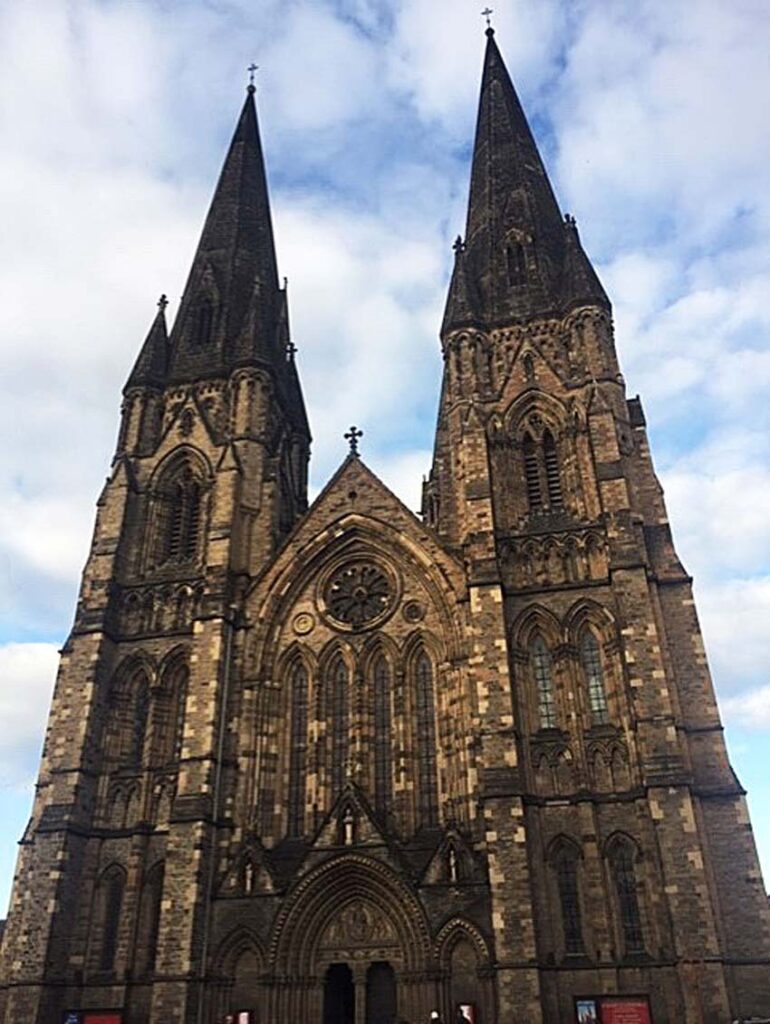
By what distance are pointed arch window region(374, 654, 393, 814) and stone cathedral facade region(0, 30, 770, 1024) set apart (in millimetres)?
58

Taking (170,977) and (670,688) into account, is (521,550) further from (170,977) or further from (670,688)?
(170,977)

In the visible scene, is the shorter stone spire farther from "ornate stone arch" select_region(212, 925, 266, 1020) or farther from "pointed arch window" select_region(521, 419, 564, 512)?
"ornate stone arch" select_region(212, 925, 266, 1020)

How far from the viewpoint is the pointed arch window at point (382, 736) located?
77.6 feet

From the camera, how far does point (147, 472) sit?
30766 millimetres

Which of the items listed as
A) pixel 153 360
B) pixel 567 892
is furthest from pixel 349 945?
pixel 153 360

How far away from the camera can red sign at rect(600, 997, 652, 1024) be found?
18.8 metres

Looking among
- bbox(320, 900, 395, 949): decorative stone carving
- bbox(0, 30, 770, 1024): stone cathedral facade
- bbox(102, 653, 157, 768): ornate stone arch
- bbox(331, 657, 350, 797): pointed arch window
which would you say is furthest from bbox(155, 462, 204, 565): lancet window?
bbox(320, 900, 395, 949): decorative stone carving

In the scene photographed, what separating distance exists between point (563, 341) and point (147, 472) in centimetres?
1469

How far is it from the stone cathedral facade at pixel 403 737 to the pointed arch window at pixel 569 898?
0.17 ft

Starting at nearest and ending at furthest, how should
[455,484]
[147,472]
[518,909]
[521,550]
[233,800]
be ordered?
[518,909], [233,800], [521,550], [455,484], [147,472]

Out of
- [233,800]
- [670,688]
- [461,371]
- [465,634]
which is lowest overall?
[233,800]

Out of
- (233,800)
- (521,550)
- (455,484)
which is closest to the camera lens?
(233,800)

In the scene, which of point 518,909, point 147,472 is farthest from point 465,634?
point 147,472

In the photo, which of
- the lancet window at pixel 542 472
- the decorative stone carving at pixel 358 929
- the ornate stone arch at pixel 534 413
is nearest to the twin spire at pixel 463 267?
the ornate stone arch at pixel 534 413
